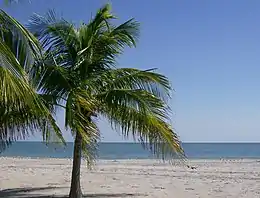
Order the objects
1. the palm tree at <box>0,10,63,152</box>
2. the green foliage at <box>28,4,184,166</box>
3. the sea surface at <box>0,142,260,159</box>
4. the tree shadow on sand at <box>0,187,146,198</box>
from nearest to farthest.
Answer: the palm tree at <box>0,10,63,152</box> < the green foliage at <box>28,4,184,166</box> < the tree shadow on sand at <box>0,187,146,198</box> < the sea surface at <box>0,142,260,159</box>

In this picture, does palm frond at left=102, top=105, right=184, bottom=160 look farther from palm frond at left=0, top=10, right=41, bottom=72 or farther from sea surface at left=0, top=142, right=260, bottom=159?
sea surface at left=0, top=142, right=260, bottom=159

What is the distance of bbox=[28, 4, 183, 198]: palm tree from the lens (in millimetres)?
9125

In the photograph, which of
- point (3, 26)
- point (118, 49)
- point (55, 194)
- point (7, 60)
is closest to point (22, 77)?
point (7, 60)

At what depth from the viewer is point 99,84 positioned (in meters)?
10.1

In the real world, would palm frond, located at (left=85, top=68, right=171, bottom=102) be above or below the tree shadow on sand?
above

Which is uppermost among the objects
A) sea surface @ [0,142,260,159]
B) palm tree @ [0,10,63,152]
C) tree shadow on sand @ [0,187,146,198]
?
palm tree @ [0,10,63,152]

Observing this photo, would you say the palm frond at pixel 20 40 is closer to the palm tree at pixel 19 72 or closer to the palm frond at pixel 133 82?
the palm tree at pixel 19 72

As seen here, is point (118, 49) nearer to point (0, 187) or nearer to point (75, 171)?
point (75, 171)

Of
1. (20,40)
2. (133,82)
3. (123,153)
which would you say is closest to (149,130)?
(133,82)

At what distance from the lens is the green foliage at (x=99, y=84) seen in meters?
9.12

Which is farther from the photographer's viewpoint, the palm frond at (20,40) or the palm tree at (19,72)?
the palm frond at (20,40)

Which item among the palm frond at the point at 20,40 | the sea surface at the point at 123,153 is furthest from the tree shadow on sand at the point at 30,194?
the sea surface at the point at 123,153

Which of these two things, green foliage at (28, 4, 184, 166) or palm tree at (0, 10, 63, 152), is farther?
green foliage at (28, 4, 184, 166)

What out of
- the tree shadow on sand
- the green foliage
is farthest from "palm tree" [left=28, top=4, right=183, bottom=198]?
the tree shadow on sand
